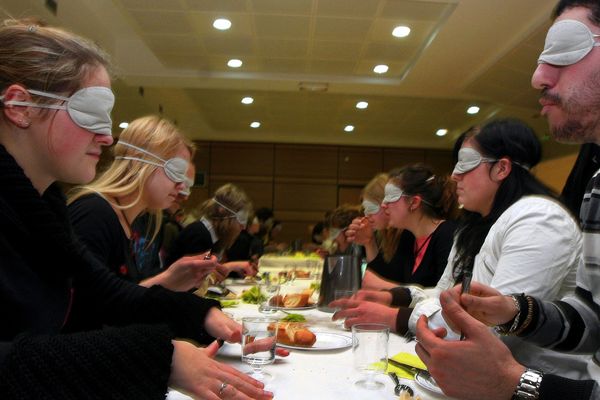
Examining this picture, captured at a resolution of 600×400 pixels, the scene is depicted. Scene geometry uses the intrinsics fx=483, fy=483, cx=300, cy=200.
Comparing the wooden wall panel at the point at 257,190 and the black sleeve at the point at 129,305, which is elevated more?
the wooden wall panel at the point at 257,190

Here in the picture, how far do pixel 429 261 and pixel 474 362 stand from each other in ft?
6.43

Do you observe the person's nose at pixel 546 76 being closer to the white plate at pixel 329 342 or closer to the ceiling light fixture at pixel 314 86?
the white plate at pixel 329 342

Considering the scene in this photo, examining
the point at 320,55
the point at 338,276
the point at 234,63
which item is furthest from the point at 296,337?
the point at 234,63

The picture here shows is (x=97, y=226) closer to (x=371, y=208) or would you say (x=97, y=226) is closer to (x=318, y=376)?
(x=318, y=376)

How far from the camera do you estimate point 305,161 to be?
1250cm

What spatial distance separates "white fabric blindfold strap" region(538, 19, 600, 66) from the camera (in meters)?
1.28

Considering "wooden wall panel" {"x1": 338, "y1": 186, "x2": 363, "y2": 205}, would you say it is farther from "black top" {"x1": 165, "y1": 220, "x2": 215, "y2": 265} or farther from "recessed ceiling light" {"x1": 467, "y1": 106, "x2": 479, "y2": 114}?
"black top" {"x1": 165, "y1": 220, "x2": 215, "y2": 265}

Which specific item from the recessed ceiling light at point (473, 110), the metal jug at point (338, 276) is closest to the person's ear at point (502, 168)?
the metal jug at point (338, 276)

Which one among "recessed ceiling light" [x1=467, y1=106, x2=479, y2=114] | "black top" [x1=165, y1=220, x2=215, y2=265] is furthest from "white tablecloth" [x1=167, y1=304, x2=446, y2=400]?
"recessed ceiling light" [x1=467, y1=106, x2=479, y2=114]

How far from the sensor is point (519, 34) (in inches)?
210

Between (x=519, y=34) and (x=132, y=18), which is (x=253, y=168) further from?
(x=519, y=34)

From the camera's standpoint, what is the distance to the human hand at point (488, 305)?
1.22 metres

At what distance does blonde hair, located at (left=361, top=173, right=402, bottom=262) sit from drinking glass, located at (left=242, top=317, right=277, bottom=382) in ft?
7.97

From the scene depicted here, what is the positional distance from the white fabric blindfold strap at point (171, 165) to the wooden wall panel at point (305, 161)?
32.9ft
